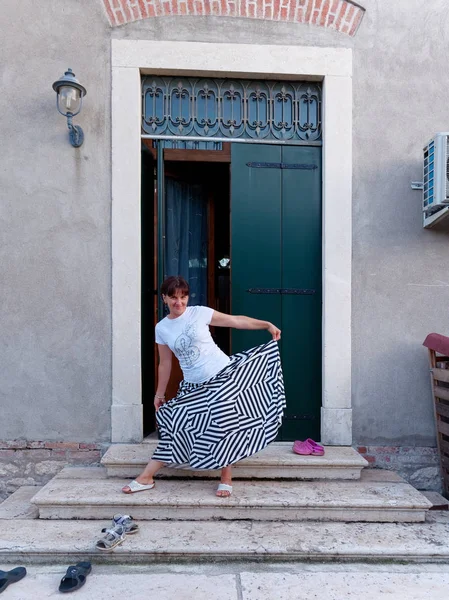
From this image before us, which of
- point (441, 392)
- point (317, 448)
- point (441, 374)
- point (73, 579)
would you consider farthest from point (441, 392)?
point (73, 579)

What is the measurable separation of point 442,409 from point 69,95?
3980 millimetres

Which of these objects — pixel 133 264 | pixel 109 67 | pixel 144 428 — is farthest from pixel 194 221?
pixel 144 428

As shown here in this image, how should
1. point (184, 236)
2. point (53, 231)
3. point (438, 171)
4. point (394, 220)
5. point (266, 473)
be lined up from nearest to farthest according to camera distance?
point (266, 473)
point (438, 171)
point (53, 231)
point (394, 220)
point (184, 236)

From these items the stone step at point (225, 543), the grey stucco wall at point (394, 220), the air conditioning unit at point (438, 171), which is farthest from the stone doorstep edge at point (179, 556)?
the air conditioning unit at point (438, 171)

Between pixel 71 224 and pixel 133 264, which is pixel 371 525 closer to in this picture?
pixel 133 264

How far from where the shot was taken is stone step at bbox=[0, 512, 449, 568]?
9.18 ft

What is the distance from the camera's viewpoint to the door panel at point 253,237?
13.6 feet

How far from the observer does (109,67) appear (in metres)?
3.97

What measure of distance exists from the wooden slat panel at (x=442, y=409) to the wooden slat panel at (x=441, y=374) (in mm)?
223

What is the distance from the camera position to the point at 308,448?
3734 mm

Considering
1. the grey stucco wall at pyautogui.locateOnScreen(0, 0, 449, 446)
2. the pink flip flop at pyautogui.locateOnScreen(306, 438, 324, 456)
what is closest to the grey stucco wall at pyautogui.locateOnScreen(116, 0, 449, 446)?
the grey stucco wall at pyautogui.locateOnScreen(0, 0, 449, 446)

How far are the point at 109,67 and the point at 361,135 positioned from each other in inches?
89.1

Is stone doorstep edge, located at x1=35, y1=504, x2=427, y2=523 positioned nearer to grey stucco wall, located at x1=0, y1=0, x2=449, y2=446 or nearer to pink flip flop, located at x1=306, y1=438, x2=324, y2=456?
pink flip flop, located at x1=306, y1=438, x2=324, y2=456

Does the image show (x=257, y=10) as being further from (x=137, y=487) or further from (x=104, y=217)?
(x=137, y=487)
